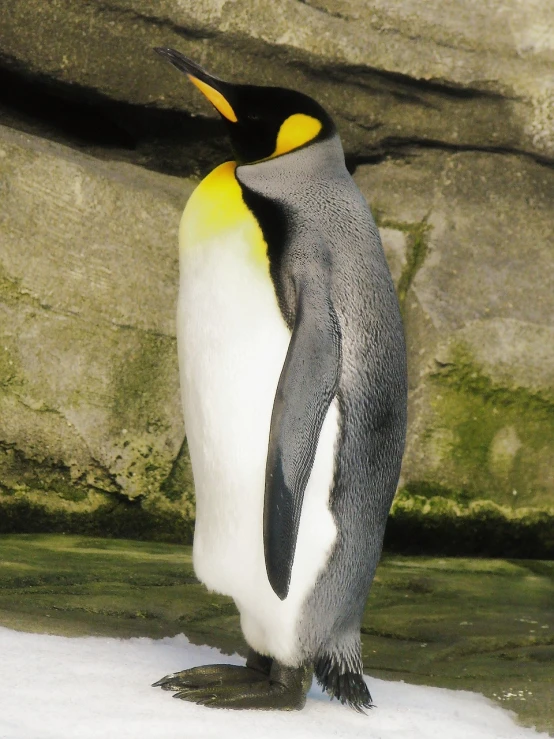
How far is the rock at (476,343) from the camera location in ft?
13.3

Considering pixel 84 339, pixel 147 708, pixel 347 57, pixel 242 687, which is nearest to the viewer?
pixel 147 708

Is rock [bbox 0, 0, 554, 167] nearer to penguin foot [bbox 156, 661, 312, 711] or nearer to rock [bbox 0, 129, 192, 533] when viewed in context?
rock [bbox 0, 129, 192, 533]

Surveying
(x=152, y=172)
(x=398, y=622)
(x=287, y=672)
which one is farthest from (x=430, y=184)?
(x=287, y=672)

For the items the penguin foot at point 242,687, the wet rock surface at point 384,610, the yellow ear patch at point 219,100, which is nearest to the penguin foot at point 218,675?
the penguin foot at point 242,687

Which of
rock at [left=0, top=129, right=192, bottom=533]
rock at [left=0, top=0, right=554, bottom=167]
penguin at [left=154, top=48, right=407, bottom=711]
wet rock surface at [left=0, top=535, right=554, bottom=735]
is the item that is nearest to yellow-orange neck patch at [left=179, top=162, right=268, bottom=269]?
penguin at [left=154, top=48, right=407, bottom=711]

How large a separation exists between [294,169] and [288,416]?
21.7 inches

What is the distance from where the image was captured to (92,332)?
3.82m

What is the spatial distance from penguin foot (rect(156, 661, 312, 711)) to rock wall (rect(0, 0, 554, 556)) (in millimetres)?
1773

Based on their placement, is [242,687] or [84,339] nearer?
[242,687]

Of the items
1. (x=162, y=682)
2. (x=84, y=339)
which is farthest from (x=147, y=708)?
(x=84, y=339)

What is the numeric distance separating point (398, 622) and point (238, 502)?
1.15 meters

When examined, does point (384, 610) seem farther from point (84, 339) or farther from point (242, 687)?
point (84, 339)

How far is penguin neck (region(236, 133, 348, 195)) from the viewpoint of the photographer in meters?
2.19

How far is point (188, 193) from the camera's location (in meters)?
4.05
